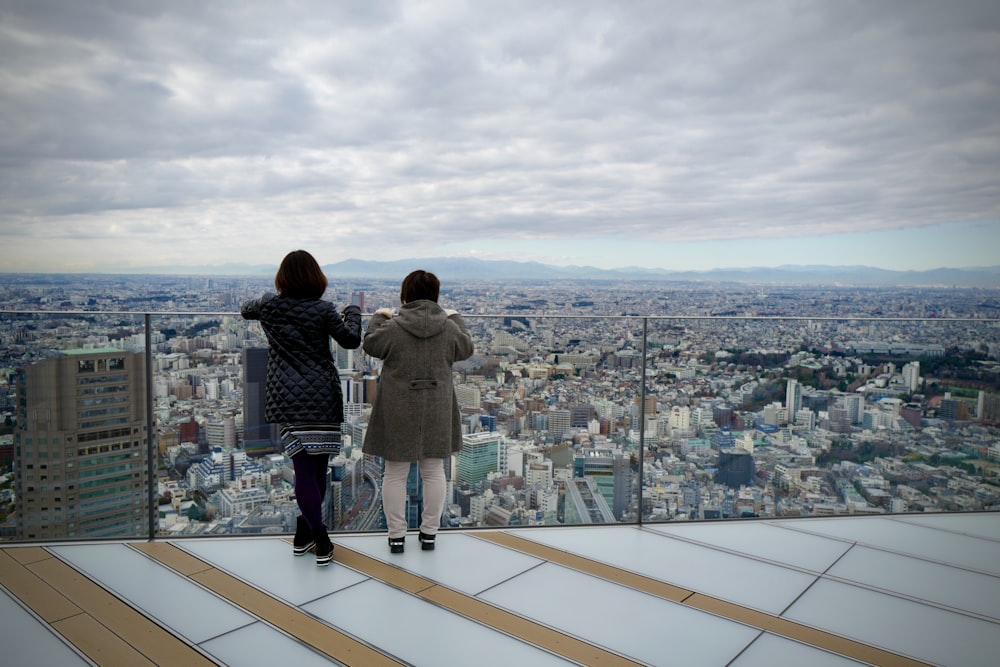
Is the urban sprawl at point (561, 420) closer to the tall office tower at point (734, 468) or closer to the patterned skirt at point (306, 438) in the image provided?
the tall office tower at point (734, 468)

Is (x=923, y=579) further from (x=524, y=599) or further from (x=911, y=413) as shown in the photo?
(x=524, y=599)

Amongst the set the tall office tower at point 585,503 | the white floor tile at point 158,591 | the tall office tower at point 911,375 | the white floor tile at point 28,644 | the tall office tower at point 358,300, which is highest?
the tall office tower at point 358,300

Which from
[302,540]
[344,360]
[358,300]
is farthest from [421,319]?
[302,540]

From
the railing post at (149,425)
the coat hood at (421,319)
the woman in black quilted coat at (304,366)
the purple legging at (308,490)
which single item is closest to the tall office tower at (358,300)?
the woman in black quilted coat at (304,366)

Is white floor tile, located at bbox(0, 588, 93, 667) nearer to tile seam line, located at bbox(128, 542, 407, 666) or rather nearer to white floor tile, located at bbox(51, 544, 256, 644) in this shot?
white floor tile, located at bbox(51, 544, 256, 644)

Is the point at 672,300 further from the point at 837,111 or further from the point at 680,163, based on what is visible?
the point at 680,163

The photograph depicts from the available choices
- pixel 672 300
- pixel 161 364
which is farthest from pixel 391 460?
pixel 672 300

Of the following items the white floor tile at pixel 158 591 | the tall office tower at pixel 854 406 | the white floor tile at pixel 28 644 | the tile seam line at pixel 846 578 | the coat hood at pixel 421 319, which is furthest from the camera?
the tall office tower at pixel 854 406
